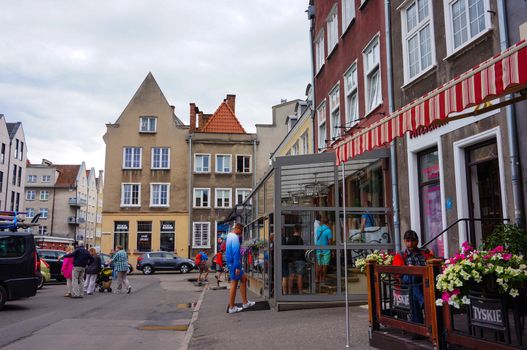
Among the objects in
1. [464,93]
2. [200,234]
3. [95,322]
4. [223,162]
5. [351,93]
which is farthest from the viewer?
[223,162]

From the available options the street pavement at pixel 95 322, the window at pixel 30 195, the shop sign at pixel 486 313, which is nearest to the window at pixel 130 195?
the street pavement at pixel 95 322

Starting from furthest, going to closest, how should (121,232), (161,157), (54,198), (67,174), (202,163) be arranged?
(67,174) < (54,198) < (202,163) < (161,157) < (121,232)

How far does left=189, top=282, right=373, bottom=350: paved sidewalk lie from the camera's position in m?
7.71

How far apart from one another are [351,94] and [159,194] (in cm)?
3100

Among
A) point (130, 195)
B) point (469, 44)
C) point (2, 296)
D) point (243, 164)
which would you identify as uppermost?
point (243, 164)

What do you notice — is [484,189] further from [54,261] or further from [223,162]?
[223,162]

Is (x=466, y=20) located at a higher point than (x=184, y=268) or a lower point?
higher

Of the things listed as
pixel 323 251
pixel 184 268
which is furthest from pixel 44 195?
pixel 323 251

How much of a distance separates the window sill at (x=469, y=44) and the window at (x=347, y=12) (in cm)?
660

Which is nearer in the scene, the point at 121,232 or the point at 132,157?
the point at 121,232

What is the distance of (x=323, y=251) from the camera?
11.8 metres

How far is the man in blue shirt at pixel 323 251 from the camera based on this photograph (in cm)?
1171

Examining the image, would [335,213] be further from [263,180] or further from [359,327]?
[359,327]

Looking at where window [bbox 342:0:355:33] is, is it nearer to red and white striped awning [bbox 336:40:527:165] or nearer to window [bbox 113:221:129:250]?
red and white striped awning [bbox 336:40:527:165]
